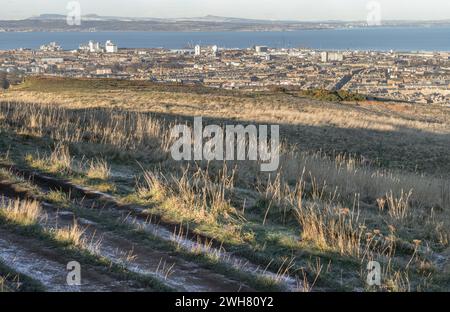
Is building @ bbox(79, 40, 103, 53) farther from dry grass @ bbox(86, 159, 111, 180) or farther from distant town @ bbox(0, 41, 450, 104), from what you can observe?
dry grass @ bbox(86, 159, 111, 180)

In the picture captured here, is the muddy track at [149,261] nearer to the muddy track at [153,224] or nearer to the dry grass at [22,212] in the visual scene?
the dry grass at [22,212]

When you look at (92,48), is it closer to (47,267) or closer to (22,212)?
(22,212)

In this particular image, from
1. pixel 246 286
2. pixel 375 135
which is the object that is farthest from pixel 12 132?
pixel 375 135

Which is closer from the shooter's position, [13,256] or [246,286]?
[246,286]

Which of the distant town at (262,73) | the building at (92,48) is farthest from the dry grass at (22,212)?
the building at (92,48)

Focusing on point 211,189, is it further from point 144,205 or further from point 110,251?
point 110,251

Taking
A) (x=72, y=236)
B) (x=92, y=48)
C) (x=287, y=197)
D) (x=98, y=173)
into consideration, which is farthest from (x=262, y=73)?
(x=72, y=236)
